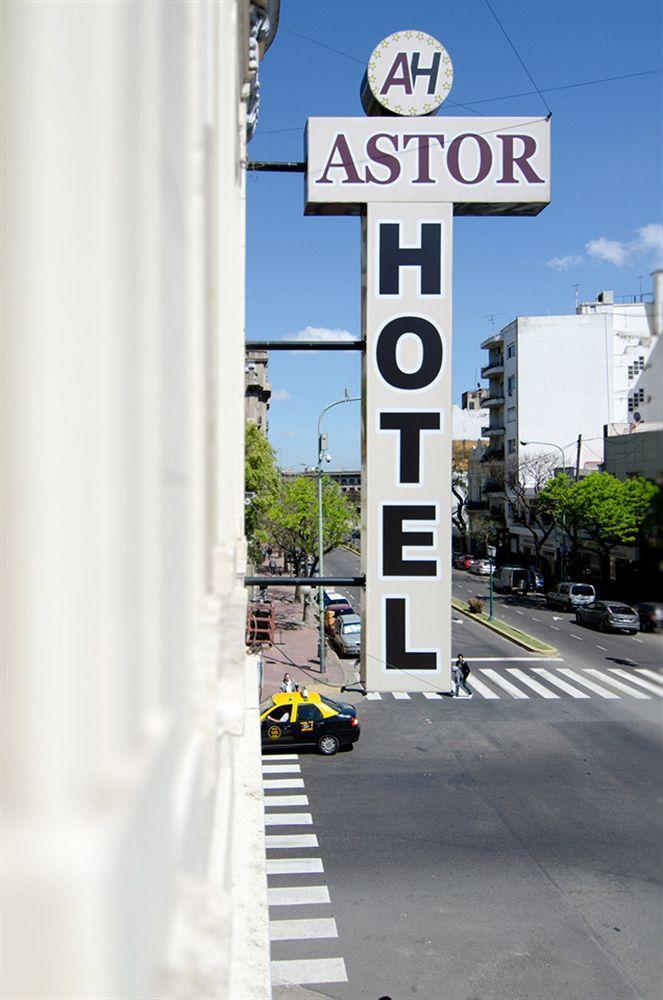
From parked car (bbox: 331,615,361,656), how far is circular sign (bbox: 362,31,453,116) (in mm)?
19465

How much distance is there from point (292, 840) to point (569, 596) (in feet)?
51.6

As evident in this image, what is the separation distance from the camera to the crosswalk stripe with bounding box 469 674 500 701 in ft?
65.2

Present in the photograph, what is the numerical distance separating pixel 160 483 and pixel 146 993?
0.48 m

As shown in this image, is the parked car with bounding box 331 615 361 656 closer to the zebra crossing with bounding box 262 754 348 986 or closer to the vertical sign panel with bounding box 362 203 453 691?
the zebra crossing with bounding box 262 754 348 986

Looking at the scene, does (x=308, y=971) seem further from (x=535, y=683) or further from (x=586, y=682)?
(x=586, y=682)

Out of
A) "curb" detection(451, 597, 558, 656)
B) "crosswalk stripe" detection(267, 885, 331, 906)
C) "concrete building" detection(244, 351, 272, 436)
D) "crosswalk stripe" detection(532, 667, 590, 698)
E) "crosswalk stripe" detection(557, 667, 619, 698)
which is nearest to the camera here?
"crosswalk stripe" detection(267, 885, 331, 906)

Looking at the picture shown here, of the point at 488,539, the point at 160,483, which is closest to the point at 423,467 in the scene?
the point at 160,483

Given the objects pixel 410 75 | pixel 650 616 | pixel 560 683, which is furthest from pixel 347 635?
pixel 650 616

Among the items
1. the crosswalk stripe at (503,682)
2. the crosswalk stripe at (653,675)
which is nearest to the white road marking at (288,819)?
the crosswalk stripe at (503,682)

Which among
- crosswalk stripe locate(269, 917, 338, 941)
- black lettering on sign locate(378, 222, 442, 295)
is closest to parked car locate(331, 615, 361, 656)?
crosswalk stripe locate(269, 917, 338, 941)

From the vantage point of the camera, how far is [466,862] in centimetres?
1066

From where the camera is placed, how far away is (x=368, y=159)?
716 centimetres

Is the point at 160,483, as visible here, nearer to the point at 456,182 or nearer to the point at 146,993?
the point at 146,993

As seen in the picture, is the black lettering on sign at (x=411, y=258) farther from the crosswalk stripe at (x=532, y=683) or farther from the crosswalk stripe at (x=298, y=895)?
the crosswalk stripe at (x=532, y=683)
